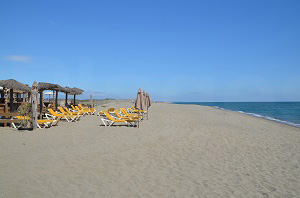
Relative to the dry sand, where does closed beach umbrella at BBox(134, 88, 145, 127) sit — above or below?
above

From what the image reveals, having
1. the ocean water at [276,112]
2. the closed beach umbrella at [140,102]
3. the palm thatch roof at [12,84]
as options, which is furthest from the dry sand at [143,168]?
the ocean water at [276,112]

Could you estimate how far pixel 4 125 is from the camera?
9.30 meters

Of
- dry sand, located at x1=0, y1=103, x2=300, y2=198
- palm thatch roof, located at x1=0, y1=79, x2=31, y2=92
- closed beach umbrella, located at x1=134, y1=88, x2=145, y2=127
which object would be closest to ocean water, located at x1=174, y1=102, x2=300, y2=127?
closed beach umbrella, located at x1=134, y1=88, x2=145, y2=127

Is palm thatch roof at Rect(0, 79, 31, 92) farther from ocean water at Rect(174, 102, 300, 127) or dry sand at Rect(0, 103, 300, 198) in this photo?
ocean water at Rect(174, 102, 300, 127)

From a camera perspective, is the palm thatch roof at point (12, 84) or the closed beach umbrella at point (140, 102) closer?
the palm thatch roof at point (12, 84)

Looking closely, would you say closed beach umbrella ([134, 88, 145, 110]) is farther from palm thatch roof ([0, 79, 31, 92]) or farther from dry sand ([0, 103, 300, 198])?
palm thatch roof ([0, 79, 31, 92])

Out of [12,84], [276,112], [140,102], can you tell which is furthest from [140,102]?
[276,112]

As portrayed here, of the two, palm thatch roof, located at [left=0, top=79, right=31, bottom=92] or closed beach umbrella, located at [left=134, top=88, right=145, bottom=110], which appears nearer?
palm thatch roof, located at [left=0, top=79, right=31, bottom=92]

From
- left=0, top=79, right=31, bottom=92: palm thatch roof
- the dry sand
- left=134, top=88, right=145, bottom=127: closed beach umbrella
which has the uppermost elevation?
left=0, top=79, right=31, bottom=92: palm thatch roof

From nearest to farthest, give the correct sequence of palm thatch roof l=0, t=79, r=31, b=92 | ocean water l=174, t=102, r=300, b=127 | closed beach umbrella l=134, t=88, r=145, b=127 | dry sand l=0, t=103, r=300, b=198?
dry sand l=0, t=103, r=300, b=198 → palm thatch roof l=0, t=79, r=31, b=92 → closed beach umbrella l=134, t=88, r=145, b=127 → ocean water l=174, t=102, r=300, b=127

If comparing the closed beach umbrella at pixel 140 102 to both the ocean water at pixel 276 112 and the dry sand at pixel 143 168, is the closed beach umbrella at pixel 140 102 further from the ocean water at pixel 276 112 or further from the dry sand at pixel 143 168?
the ocean water at pixel 276 112

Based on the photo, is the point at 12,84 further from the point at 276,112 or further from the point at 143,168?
the point at 276,112

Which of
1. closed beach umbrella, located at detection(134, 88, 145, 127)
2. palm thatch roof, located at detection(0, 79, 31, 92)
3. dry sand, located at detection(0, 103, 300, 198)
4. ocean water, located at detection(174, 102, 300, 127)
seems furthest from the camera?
ocean water, located at detection(174, 102, 300, 127)

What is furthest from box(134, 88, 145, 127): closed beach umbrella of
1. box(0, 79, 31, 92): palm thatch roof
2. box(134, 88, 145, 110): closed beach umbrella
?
box(0, 79, 31, 92): palm thatch roof
